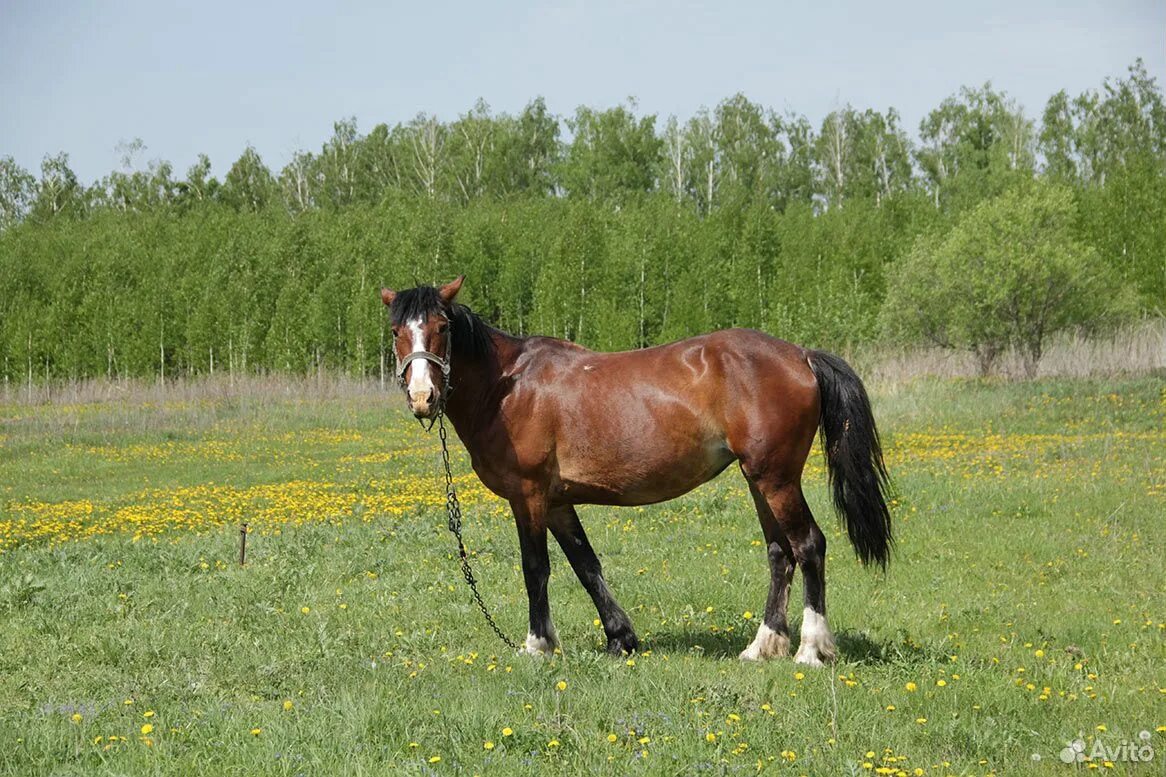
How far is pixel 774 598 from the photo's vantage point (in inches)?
299

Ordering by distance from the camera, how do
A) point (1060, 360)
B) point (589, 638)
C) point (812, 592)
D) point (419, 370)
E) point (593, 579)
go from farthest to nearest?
point (1060, 360), point (589, 638), point (593, 579), point (812, 592), point (419, 370)

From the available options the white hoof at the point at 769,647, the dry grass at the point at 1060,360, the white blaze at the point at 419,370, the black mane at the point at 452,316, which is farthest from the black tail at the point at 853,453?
the dry grass at the point at 1060,360

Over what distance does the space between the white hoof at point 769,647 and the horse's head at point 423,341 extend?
2.62 meters

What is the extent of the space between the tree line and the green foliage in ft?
0.47

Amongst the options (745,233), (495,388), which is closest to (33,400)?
(745,233)

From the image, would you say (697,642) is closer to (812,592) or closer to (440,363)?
(812,592)

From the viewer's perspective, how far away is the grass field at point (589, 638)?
17.3ft

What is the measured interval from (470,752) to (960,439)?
17.5m

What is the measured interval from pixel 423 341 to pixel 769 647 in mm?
3056

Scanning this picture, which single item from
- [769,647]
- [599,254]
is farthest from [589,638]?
[599,254]

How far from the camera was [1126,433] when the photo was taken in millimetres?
20578

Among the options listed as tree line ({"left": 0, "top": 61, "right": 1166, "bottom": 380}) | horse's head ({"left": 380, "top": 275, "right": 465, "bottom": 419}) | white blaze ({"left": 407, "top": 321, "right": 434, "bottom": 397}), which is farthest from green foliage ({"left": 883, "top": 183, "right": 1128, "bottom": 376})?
white blaze ({"left": 407, "top": 321, "right": 434, "bottom": 397})

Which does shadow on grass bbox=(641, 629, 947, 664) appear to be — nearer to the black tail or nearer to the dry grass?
the black tail

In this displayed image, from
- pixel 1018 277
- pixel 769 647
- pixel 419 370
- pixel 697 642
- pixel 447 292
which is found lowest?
pixel 697 642
